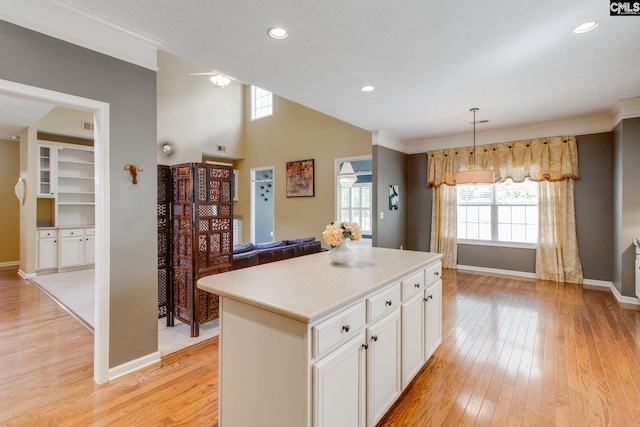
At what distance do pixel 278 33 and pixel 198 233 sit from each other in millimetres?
2003

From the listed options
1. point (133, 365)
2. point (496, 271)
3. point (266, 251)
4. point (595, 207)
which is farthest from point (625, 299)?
point (133, 365)

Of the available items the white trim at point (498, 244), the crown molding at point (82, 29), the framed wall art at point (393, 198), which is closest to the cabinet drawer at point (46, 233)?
the crown molding at point (82, 29)

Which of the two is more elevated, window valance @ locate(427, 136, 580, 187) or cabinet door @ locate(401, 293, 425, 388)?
window valance @ locate(427, 136, 580, 187)

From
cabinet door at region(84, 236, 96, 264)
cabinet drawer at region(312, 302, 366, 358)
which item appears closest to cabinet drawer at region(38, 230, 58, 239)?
cabinet door at region(84, 236, 96, 264)

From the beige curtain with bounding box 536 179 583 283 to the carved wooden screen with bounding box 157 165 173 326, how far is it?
19.0ft

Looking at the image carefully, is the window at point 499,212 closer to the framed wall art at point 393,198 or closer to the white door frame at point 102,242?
the framed wall art at point 393,198

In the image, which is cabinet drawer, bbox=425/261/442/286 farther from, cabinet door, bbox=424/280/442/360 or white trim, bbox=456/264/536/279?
white trim, bbox=456/264/536/279

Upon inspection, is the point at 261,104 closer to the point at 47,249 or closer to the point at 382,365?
the point at 47,249

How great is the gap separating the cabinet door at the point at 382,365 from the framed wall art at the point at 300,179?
5186mm

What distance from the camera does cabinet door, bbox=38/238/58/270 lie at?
18.4 feet

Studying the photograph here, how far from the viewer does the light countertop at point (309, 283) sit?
1.38m

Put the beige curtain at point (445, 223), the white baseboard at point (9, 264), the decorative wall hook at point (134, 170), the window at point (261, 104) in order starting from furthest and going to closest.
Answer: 1. the window at point (261, 104)
2. the white baseboard at point (9, 264)
3. the beige curtain at point (445, 223)
4. the decorative wall hook at point (134, 170)

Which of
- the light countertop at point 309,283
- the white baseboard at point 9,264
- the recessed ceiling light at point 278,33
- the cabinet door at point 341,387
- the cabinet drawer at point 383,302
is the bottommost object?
the white baseboard at point 9,264

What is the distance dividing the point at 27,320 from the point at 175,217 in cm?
218
